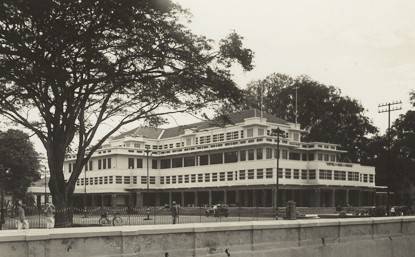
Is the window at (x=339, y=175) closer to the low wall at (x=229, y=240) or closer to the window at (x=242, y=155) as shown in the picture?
the window at (x=242, y=155)

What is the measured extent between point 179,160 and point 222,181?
11.1m

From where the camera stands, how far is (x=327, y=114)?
79.8m

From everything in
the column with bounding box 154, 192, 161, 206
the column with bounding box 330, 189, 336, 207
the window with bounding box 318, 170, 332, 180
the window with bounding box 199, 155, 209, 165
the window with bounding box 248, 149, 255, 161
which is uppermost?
the window with bounding box 248, 149, 255, 161

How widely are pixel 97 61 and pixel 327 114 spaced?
63.1 metres

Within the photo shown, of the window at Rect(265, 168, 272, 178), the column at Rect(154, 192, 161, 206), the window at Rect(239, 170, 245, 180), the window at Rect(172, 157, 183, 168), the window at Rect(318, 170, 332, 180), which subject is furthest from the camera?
the column at Rect(154, 192, 161, 206)

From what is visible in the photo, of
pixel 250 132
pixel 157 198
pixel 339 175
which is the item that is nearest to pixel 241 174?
pixel 250 132

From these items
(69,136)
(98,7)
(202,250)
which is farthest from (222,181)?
(202,250)

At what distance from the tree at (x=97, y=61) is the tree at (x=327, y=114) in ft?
181

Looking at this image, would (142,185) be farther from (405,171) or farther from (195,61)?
(195,61)

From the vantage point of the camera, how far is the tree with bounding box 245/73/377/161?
78812mm

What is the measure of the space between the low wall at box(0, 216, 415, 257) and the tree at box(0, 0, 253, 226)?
30.8ft

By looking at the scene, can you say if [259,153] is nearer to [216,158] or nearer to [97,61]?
[216,158]

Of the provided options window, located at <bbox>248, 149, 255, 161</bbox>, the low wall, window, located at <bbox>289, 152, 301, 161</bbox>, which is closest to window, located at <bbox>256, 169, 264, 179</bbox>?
window, located at <bbox>248, 149, 255, 161</bbox>

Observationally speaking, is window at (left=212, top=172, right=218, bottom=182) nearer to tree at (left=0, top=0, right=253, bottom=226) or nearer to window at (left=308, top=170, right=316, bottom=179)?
window at (left=308, top=170, right=316, bottom=179)
